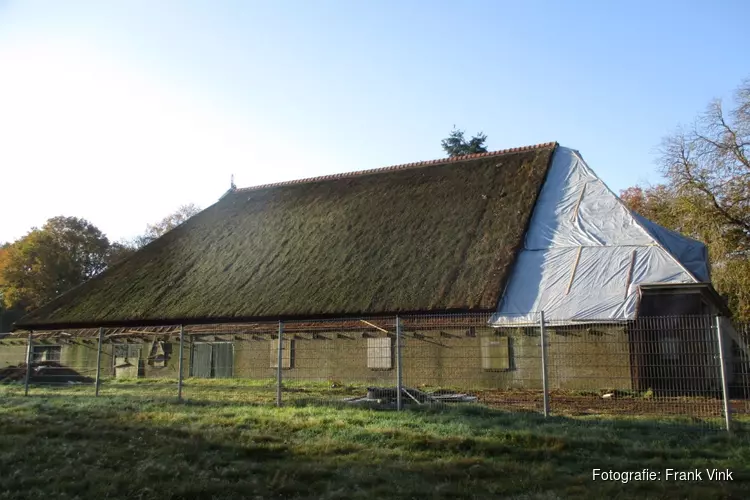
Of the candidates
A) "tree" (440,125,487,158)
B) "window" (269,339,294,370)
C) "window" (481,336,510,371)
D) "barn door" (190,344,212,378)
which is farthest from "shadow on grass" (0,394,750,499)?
"tree" (440,125,487,158)

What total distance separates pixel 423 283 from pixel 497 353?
257 centimetres

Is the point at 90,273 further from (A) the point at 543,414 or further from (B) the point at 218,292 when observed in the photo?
(A) the point at 543,414

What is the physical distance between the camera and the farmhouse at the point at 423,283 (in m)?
14.4

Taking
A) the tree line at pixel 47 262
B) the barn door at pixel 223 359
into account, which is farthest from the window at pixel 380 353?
the tree line at pixel 47 262

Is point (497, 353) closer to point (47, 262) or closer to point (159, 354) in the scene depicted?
point (159, 354)

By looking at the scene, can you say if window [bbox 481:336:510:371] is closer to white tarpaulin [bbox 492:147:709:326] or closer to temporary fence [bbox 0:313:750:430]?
temporary fence [bbox 0:313:750:430]

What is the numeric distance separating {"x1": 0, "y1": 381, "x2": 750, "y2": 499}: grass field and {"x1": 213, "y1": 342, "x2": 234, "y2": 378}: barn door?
8859mm

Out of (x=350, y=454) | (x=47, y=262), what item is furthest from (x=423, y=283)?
(x=47, y=262)

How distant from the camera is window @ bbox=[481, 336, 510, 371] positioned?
50.1ft

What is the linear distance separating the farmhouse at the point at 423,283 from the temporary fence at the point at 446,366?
7 cm

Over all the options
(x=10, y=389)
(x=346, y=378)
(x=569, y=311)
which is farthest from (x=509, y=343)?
(x=10, y=389)

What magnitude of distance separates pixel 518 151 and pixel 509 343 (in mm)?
8650

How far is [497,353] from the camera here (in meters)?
15.4

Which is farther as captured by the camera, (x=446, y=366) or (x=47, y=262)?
(x=47, y=262)
